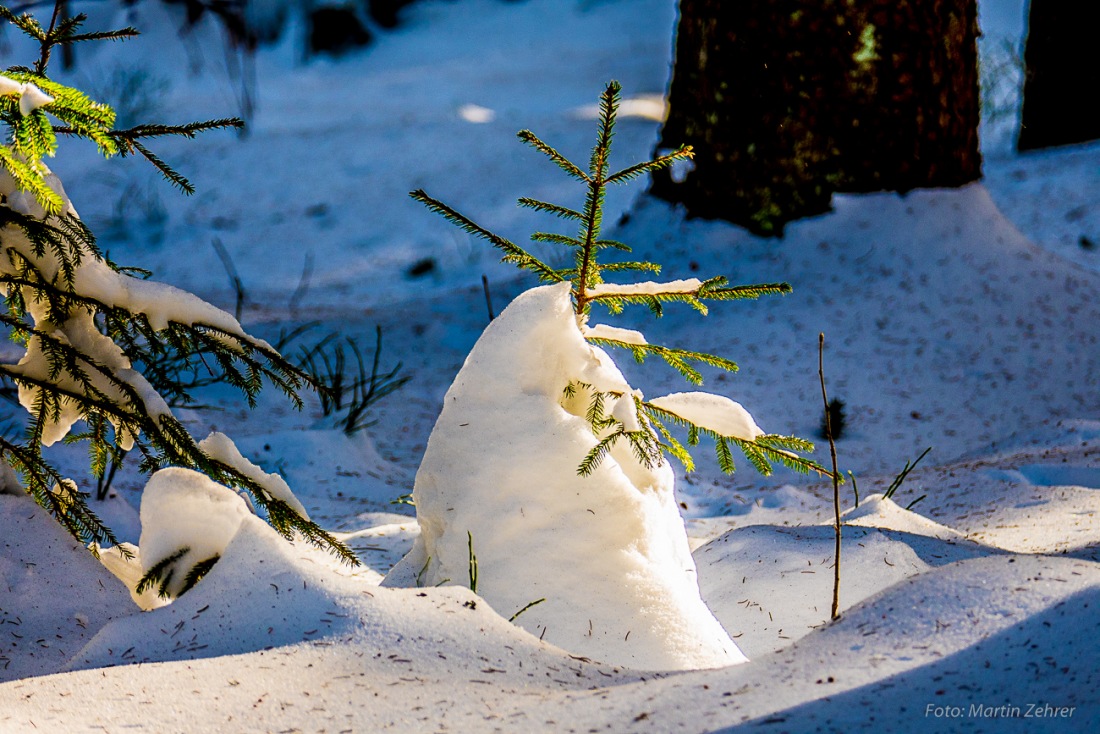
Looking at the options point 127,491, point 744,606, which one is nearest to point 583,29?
point 127,491

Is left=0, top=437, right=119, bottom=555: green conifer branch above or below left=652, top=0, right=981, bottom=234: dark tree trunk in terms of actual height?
below

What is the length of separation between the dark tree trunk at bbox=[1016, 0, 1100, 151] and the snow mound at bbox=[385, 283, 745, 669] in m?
6.57

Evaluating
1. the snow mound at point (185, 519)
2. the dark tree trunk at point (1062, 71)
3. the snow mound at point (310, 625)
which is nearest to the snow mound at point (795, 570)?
the snow mound at point (310, 625)

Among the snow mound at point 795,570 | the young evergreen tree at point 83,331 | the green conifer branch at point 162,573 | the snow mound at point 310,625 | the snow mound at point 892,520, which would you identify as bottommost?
the snow mound at point 892,520

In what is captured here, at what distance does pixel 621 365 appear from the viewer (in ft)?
16.1

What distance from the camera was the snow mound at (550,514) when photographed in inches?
69.6

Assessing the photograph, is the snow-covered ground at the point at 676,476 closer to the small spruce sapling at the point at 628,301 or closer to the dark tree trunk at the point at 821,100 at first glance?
the dark tree trunk at the point at 821,100

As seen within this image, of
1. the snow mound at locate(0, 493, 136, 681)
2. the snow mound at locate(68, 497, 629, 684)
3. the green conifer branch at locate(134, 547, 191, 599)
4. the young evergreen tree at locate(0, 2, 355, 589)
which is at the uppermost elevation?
the young evergreen tree at locate(0, 2, 355, 589)

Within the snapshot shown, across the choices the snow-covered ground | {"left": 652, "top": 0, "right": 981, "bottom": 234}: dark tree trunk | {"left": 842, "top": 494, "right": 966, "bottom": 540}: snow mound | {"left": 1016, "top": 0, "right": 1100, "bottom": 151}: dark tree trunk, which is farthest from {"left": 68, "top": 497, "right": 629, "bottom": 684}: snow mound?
{"left": 1016, "top": 0, "right": 1100, "bottom": 151}: dark tree trunk

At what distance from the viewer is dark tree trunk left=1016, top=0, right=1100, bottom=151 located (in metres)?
6.93

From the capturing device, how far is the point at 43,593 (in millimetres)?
1925

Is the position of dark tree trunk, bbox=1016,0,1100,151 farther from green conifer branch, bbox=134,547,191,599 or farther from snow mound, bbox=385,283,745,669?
green conifer branch, bbox=134,547,191,599

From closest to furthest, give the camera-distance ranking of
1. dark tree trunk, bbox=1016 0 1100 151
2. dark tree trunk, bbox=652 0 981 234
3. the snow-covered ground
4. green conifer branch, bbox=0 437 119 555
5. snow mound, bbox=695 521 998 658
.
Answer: the snow-covered ground, green conifer branch, bbox=0 437 119 555, snow mound, bbox=695 521 998 658, dark tree trunk, bbox=652 0 981 234, dark tree trunk, bbox=1016 0 1100 151

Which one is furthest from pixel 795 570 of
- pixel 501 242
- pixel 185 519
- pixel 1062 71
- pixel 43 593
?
pixel 1062 71
